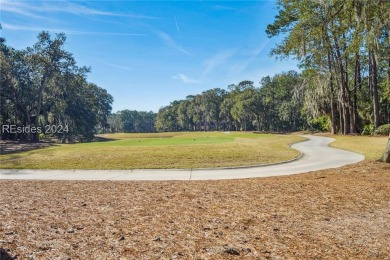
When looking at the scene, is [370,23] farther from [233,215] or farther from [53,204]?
[53,204]

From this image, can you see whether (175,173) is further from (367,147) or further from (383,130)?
(383,130)

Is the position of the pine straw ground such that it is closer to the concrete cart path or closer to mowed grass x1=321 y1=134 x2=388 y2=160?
the concrete cart path

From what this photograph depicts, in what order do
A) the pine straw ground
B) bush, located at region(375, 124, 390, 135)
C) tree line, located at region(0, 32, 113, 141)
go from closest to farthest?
1. the pine straw ground
2. bush, located at region(375, 124, 390, 135)
3. tree line, located at region(0, 32, 113, 141)

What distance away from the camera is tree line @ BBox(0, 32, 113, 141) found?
37.0 meters

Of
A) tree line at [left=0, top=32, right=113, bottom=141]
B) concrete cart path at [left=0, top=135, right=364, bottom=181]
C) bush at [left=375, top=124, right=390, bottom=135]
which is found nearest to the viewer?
concrete cart path at [left=0, top=135, right=364, bottom=181]

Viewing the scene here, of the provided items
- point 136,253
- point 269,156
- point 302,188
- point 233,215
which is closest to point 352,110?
point 269,156

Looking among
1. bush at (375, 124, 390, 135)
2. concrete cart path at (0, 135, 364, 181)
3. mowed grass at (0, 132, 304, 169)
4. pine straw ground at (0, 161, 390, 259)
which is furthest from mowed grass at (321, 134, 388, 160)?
pine straw ground at (0, 161, 390, 259)

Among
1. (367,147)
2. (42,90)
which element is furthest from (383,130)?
(42,90)

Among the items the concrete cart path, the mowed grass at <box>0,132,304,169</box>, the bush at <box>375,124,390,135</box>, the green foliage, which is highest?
the green foliage

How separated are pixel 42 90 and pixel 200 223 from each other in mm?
41342

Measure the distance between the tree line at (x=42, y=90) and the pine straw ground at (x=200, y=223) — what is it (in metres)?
34.8

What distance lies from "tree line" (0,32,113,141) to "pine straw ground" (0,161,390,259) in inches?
1369

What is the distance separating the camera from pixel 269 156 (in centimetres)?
1633

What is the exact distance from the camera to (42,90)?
39.3 meters
